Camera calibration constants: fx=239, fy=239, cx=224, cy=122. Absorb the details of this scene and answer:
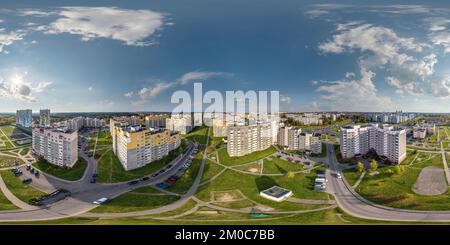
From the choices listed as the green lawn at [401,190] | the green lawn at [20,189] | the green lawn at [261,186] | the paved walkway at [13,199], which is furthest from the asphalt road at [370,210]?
the green lawn at [20,189]

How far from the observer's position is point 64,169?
532 inches

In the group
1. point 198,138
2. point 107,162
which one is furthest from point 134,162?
point 198,138

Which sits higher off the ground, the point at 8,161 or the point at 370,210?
the point at 8,161

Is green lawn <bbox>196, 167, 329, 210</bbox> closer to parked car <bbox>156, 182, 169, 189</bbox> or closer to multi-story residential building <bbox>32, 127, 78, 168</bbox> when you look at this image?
parked car <bbox>156, 182, 169, 189</bbox>

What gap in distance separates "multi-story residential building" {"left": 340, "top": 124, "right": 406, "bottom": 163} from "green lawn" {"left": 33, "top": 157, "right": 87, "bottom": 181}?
15937 millimetres

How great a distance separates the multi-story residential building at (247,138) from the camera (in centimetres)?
1614

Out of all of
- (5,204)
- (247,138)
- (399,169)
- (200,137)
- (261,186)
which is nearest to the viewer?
(5,204)

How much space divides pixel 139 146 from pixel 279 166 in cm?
821

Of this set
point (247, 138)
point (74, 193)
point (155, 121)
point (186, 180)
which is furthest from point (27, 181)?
point (155, 121)

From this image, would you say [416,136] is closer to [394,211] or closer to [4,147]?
[394,211]

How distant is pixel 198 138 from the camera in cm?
2216

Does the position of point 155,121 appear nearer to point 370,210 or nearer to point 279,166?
point 279,166

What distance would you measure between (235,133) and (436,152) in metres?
13.0

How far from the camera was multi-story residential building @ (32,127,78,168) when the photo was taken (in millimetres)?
14188
